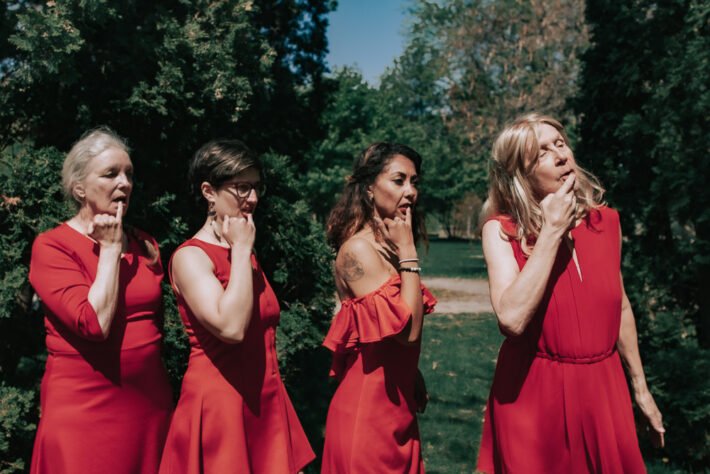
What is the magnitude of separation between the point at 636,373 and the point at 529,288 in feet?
2.92

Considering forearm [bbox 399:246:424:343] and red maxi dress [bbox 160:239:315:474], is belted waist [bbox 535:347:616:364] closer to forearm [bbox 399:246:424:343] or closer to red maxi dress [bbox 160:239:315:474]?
forearm [bbox 399:246:424:343]

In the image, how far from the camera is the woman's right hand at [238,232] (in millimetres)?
2814

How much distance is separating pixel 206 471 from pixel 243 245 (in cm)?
102

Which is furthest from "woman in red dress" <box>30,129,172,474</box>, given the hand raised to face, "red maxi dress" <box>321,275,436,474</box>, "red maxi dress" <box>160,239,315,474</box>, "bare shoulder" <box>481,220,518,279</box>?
"bare shoulder" <box>481,220,518,279</box>

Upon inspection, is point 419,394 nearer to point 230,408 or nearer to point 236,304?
point 230,408

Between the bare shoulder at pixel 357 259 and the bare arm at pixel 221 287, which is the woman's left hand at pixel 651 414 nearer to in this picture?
the bare shoulder at pixel 357 259

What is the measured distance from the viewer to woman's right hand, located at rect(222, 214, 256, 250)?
2814mm

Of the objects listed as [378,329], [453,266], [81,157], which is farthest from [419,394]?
[453,266]

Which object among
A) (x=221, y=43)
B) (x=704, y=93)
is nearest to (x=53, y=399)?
(x=221, y=43)

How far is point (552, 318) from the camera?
271 cm

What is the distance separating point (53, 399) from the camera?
2762 mm

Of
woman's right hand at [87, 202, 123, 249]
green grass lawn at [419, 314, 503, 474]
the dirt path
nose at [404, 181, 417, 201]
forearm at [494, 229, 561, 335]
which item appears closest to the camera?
forearm at [494, 229, 561, 335]

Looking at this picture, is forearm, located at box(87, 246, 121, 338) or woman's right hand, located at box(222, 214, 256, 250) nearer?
forearm, located at box(87, 246, 121, 338)

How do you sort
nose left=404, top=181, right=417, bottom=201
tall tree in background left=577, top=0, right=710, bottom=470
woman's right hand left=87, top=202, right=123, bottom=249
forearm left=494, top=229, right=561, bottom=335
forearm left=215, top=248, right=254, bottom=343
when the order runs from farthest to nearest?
tall tree in background left=577, top=0, right=710, bottom=470
nose left=404, top=181, right=417, bottom=201
woman's right hand left=87, top=202, right=123, bottom=249
forearm left=215, top=248, right=254, bottom=343
forearm left=494, top=229, right=561, bottom=335
